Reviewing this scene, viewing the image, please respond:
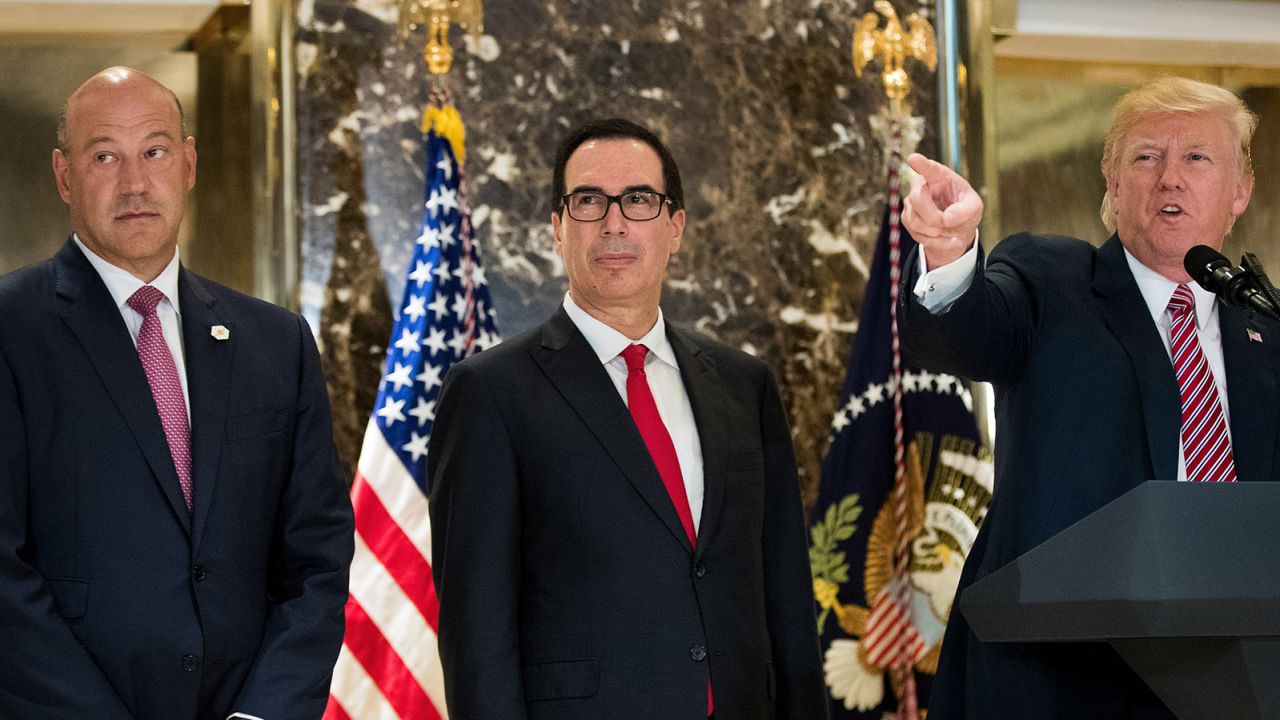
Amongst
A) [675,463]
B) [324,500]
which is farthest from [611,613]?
[324,500]

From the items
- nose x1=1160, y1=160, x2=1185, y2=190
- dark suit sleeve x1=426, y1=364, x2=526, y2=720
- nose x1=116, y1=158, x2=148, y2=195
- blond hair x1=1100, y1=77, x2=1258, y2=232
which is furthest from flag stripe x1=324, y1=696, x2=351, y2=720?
nose x1=1160, y1=160, x2=1185, y2=190

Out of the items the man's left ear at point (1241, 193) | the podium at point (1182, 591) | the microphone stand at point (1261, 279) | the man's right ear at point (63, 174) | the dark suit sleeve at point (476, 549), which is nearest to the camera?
the podium at point (1182, 591)

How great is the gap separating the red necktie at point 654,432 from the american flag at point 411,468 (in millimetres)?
1243

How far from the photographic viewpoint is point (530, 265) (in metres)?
4.65

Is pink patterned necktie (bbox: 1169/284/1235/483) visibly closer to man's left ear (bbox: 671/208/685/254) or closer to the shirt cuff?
the shirt cuff

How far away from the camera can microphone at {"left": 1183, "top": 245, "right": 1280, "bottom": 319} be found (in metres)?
2.17

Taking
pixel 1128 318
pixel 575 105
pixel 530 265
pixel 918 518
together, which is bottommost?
pixel 918 518

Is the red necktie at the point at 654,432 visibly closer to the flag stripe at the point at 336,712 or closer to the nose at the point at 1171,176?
the nose at the point at 1171,176

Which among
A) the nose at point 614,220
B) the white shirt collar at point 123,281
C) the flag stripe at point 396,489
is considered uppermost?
the nose at point 614,220

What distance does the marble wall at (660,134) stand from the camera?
14.9 ft

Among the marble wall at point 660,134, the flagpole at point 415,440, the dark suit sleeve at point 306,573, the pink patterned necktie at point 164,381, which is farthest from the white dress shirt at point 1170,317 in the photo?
the marble wall at point 660,134

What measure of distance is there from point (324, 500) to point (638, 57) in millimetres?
2401

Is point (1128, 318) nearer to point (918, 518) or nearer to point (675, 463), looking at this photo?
point (675, 463)

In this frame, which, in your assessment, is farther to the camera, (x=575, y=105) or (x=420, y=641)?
(x=575, y=105)
